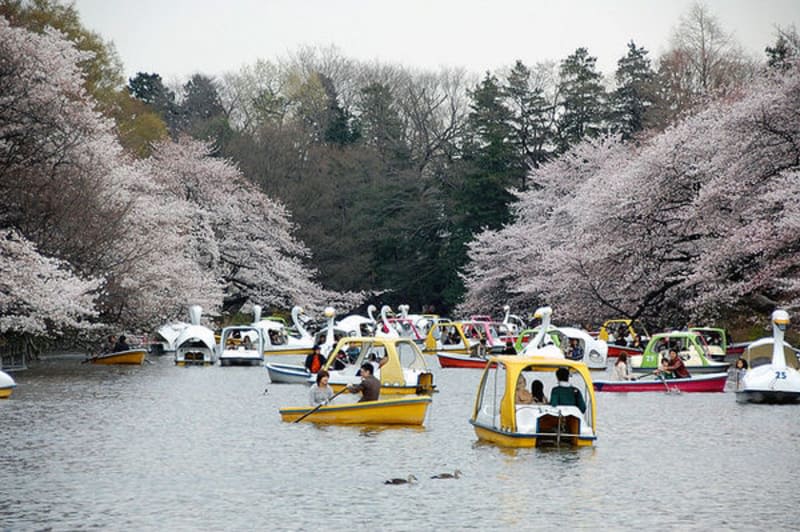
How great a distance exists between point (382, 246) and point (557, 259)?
30.8 meters

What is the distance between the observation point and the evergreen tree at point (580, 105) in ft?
292

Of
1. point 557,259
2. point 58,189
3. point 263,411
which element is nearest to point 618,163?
point 557,259

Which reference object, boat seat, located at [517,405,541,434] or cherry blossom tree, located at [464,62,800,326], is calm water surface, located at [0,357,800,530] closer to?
boat seat, located at [517,405,541,434]

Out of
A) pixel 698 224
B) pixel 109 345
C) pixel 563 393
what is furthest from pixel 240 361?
pixel 563 393

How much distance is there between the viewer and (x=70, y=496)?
19016 mm

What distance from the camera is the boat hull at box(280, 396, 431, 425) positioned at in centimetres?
2697

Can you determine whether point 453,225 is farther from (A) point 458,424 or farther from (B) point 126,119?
(A) point 458,424

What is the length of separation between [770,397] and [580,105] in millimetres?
58483

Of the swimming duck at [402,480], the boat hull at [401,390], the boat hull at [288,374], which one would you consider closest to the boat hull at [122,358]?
the boat hull at [288,374]

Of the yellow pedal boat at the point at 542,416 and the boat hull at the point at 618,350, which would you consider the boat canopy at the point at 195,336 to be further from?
the yellow pedal boat at the point at 542,416

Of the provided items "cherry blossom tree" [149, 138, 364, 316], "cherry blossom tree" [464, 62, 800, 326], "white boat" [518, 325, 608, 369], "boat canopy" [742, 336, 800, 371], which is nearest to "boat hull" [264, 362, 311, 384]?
"white boat" [518, 325, 608, 369]

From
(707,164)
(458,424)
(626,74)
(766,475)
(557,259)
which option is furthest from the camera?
(626,74)

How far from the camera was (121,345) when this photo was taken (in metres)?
53.2

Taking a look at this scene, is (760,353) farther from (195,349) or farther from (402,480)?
(195,349)
